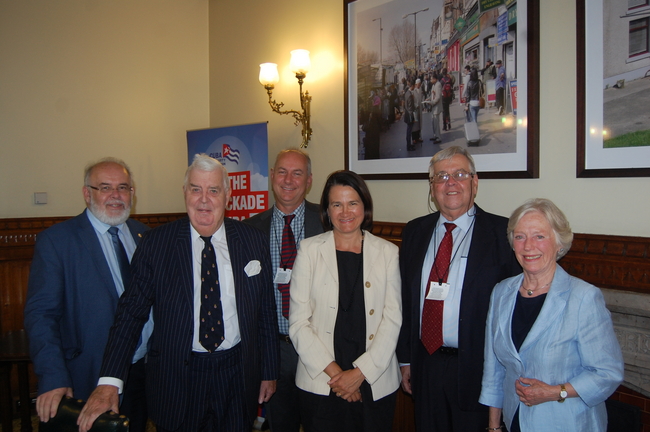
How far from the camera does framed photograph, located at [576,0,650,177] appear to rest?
2133 mm

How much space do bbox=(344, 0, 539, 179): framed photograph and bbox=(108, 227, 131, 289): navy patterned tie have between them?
1.99 meters

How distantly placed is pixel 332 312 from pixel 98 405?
1.02 meters

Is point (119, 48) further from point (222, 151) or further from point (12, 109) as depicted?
point (222, 151)

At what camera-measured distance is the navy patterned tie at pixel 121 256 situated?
2201 millimetres

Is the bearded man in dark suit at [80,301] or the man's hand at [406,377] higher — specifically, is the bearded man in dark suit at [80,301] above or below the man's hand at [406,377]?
above

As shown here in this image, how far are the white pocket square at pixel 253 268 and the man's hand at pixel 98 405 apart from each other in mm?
697

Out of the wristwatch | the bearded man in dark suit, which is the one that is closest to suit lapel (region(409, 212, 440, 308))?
the wristwatch

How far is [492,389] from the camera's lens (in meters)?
1.84

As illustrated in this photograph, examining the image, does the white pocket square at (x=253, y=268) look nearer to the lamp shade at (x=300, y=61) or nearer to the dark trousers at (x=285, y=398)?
the dark trousers at (x=285, y=398)

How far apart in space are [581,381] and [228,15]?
493cm

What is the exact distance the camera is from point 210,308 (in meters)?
1.88

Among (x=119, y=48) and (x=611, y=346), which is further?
(x=119, y=48)

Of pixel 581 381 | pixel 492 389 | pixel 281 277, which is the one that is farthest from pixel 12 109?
pixel 581 381

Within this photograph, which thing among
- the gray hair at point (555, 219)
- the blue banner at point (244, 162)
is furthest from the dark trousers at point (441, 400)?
the blue banner at point (244, 162)
